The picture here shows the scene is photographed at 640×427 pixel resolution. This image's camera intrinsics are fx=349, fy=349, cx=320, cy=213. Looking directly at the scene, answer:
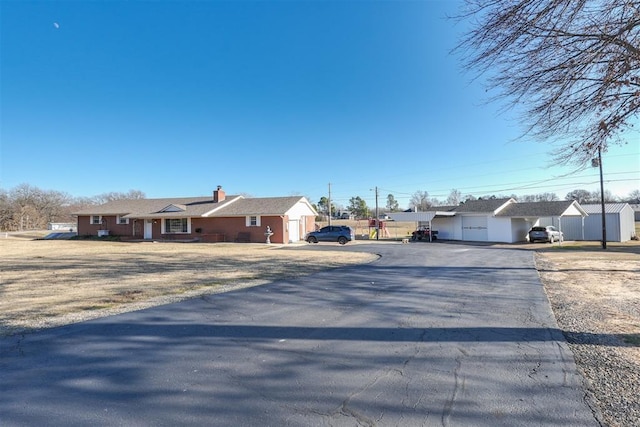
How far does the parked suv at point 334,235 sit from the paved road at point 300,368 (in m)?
22.8

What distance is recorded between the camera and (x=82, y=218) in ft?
119

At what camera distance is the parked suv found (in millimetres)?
29594

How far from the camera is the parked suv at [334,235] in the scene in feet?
97.1

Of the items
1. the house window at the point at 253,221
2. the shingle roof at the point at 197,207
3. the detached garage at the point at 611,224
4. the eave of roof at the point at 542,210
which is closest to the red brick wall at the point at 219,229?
the house window at the point at 253,221

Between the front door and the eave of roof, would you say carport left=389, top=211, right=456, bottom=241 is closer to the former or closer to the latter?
the eave of roof

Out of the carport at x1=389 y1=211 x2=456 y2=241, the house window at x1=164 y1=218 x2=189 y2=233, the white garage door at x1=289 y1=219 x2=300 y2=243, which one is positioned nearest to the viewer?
the white garage door at x1=289 y1=219 x2=300 y2=243

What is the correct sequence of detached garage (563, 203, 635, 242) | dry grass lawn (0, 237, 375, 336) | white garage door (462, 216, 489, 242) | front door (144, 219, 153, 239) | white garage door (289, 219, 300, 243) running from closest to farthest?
dry grass lawn (0, 237, 375, 336) < white garage door (289, 219, 300, 243) < detached garage (563, 203, 635, 242) < white garage door (462, 216, 489, 242) < front door (144, 219, 153, 239)

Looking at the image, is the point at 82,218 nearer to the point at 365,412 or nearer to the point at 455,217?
the point at 455,217

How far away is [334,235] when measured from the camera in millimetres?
29844

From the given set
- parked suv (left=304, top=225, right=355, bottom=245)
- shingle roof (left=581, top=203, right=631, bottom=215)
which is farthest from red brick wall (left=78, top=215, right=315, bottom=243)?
shingle roof (left=581, top=203, right=631, bottom=215)

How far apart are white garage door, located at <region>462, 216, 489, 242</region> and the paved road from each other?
1104 inches

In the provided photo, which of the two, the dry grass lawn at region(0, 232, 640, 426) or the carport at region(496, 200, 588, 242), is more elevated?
the carport at region(496, 200, 588, 242)

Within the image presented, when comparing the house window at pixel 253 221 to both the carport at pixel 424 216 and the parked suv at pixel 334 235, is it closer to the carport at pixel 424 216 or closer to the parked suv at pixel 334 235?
the parked suv at pixel 334 235

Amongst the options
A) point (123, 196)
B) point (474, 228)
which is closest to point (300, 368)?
point (474, 228)
